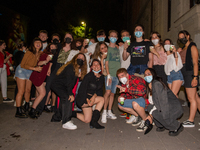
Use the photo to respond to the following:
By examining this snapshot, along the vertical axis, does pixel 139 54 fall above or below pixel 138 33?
below

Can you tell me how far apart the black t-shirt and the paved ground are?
162 cm

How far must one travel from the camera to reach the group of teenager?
362cm

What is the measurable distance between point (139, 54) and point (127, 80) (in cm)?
76

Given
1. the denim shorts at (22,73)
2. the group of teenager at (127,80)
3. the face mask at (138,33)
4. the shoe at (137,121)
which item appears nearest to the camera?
the group of teenager at (127,80)

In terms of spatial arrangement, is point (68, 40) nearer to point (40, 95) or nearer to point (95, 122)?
point (40, 95)

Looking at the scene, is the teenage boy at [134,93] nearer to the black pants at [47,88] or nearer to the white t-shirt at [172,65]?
the white t-shirt at [172,65]

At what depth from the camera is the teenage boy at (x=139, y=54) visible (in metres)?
4.24

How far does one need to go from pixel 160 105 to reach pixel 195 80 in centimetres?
119

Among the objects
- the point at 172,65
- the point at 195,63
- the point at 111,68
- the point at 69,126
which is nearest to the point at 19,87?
the point at 69,126

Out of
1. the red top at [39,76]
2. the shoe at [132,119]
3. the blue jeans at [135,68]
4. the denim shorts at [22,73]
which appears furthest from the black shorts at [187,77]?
the denim shorts at [22,73]

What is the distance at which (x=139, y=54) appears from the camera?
4.27 meters

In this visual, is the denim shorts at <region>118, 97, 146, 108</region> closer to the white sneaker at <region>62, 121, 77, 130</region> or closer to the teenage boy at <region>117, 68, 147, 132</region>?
the teenage boy at <region>117, 68, 147, 132</region>

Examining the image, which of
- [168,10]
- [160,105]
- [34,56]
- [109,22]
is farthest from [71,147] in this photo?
[109,22]

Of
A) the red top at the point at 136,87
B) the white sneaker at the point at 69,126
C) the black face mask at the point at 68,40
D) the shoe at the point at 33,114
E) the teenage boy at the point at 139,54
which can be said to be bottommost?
the white sneaker at the point at 69,126
